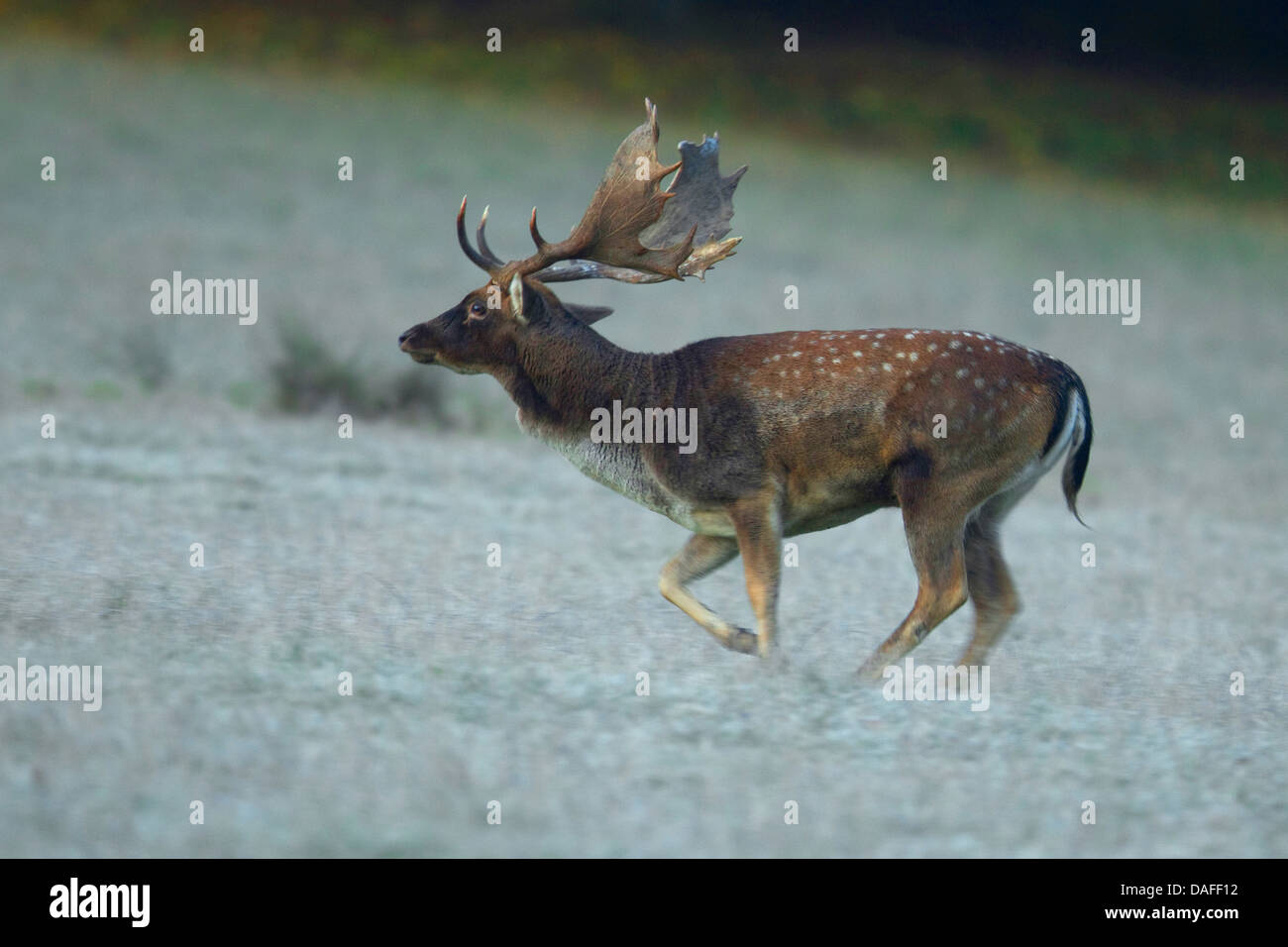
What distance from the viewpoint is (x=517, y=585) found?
10367 millimetres

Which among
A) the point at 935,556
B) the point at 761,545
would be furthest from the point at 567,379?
the point at 935,556

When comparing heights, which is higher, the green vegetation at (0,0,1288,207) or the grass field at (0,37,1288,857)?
the green vegetation at (0,0,1288,207)

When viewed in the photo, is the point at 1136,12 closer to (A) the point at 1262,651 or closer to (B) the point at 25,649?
(A) the point at 1262,651

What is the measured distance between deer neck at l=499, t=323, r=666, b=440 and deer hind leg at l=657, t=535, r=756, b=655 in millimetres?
803

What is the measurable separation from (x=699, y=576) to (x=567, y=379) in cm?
120

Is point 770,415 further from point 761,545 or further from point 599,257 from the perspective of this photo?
point 599,257

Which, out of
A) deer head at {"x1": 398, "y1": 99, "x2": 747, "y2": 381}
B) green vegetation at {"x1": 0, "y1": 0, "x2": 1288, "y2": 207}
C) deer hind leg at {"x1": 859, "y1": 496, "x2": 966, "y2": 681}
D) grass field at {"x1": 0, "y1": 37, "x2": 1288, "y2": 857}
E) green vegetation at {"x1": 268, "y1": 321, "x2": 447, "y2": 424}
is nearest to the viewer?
grass field at {"x1": 0, "y1": 37, "x2": 1288, "y2": 857}

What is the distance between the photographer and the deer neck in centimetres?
852

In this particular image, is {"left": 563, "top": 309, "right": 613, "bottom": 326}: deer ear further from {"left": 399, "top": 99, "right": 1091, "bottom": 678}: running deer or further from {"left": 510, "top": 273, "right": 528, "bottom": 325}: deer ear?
{"left": 510, "top": 273, "right": 528, "bottom": 325}: deer ear

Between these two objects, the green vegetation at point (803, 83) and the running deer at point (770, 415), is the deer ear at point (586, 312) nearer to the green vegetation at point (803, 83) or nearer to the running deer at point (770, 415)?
the running deer at point (770, 415)

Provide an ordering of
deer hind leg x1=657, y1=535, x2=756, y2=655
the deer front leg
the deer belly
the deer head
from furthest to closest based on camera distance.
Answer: the deer head → deer hind leg x1=657, y1=535, x2=756, y2=655 → the deer belly → the deer front leg

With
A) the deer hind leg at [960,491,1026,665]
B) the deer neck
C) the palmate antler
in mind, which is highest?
the palmate antler

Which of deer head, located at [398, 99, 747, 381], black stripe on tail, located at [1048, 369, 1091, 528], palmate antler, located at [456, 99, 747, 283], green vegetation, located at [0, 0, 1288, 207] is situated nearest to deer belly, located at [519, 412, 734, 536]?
deer head, located at [398, 99, 747, 381]
